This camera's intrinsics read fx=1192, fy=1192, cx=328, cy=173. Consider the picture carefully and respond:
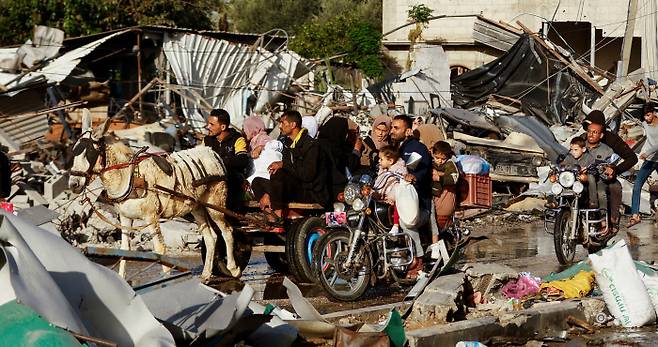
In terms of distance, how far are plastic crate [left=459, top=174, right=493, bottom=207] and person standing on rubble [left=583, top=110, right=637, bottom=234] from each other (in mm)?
1593

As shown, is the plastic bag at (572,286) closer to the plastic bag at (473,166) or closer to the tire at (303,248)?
the tire at (303,248)

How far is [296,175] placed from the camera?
12195 millimetres

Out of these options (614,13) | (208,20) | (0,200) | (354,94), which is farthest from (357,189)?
(208,20)

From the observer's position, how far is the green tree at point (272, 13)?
56000 mm

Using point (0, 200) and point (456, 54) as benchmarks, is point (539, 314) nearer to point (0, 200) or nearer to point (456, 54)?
point (0, 200)

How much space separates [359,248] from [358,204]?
409 millimetres

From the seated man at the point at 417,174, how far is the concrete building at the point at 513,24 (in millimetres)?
24829

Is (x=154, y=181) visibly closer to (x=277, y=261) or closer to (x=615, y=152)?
(x=277, y=261)

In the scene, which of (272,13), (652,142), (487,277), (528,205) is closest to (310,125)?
(487,277)


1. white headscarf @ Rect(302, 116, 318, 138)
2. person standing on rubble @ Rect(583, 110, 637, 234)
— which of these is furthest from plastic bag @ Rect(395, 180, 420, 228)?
person standing on rubble @ Rect(583, 110, 637, 234)

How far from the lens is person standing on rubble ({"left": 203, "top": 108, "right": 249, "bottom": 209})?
13.0 meters

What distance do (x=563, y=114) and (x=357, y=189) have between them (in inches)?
727

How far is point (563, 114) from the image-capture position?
2880cm

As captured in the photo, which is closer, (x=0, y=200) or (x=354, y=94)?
(x=0, y=200)
